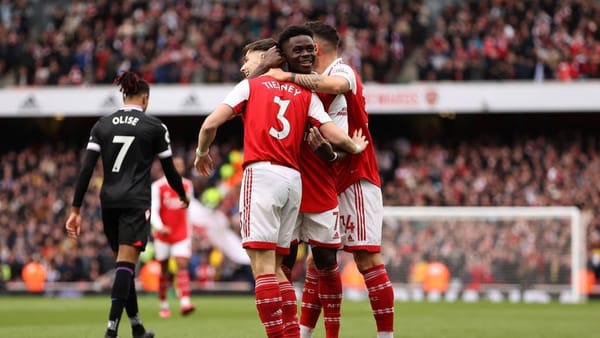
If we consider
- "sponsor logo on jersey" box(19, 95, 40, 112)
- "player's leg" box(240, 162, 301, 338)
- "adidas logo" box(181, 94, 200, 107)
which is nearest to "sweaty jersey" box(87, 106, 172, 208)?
"player's leg" box(240, 162, 301, 338)

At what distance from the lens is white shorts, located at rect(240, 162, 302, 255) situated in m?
7.61

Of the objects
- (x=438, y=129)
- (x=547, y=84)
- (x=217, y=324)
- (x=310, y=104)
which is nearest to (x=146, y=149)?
(x=310, y=104)

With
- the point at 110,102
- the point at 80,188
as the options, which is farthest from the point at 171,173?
the point at 110,102

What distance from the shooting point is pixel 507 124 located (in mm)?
29953

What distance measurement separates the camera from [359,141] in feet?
27.1

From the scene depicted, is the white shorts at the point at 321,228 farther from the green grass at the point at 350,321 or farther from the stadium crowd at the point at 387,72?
the stadium crowd at the point at 387,72

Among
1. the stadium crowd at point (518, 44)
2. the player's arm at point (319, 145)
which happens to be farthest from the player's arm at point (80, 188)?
the stadium crowd at point (518, 44)

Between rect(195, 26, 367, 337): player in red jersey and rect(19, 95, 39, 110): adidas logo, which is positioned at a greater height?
rect(19, 95, 39, 110): adidas logo

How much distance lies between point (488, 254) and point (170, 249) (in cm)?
920

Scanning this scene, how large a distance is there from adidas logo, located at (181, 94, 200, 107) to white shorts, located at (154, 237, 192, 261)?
13.3 m

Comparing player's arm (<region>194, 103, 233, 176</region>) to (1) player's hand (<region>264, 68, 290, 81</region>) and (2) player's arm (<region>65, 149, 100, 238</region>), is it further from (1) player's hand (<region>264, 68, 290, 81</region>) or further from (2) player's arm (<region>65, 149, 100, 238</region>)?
(2) player's arm (<region>65, 149, 100, 238</region>)

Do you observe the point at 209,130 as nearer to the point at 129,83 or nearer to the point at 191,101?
the point at 129,83

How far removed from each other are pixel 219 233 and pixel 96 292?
3.15 m

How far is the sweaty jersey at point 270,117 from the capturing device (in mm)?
7684
